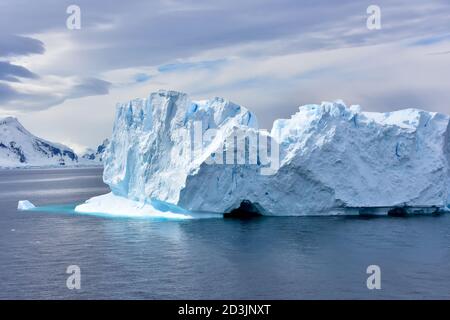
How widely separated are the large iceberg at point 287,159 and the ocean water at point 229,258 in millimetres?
1608

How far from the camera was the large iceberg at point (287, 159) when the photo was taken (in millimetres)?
35281

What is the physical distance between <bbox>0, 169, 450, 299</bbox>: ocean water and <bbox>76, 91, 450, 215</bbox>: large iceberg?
63.3 inches

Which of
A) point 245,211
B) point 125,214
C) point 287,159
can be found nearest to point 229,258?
point 287,159

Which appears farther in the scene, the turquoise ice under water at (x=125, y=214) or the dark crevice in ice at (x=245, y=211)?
the dark crevice in ice at (x=245, y=211)

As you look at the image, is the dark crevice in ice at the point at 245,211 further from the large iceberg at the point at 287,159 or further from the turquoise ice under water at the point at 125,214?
the turquoise ice under water at the point at 125,214

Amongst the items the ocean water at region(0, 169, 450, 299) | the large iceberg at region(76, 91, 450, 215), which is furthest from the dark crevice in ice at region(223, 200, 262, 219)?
the ocean water at region(0, 169, 450, 299)

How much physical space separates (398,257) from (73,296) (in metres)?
13.7

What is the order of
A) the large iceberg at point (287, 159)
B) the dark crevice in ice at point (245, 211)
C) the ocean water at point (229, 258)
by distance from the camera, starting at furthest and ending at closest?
the dark crevice in ice at point (245, 211)
the large iceberg at point (287, 159)
the ocean water at point (229, 258)

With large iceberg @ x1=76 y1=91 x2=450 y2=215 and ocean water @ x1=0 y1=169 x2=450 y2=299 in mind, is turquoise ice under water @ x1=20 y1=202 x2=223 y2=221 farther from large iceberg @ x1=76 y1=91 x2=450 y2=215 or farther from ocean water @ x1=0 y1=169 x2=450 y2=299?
ocean water @ x1=0 y1=169 x2=450 y2=299

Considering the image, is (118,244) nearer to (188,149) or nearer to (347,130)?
(188,149)

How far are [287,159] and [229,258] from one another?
12312 millimetres

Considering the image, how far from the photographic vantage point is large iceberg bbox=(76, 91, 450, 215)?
35281mm

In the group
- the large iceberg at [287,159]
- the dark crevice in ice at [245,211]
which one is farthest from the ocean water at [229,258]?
the dark crevice in ice at [245,211]

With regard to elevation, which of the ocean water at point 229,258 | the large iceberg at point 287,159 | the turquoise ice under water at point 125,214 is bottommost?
the ocean water at point 229,258
